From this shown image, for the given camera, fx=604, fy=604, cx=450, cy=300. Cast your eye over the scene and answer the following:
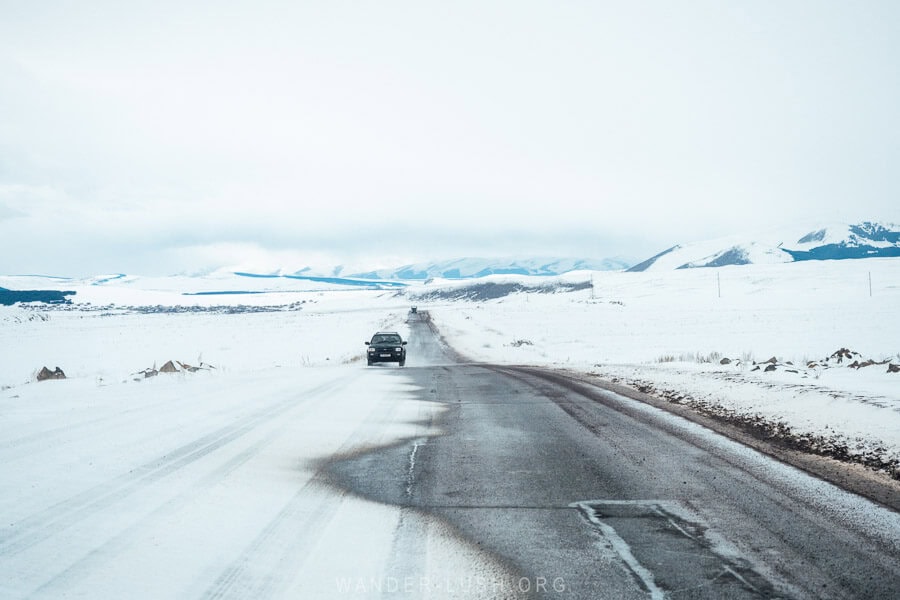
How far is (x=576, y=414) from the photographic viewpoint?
10125mm

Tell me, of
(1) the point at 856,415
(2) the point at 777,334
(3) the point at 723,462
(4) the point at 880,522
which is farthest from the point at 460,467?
(2) the point at 777,334

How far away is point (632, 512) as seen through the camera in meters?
5.04

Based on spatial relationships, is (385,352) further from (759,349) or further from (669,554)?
(669,554)

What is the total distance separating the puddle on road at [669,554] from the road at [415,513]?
2cm

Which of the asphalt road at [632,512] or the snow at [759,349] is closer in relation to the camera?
the asphalt road at [632,512]

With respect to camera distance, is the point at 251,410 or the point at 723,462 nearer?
the point at 723,462

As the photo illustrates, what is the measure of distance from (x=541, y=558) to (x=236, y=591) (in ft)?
6.42

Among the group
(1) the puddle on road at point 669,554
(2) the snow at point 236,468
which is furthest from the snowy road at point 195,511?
(1) the puddle on road at point 669,554

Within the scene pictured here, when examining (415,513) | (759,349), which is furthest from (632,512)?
(759,349)

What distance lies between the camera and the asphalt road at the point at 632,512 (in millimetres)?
3770

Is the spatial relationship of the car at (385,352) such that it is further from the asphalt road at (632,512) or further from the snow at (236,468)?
the asphalt road at (632,512)

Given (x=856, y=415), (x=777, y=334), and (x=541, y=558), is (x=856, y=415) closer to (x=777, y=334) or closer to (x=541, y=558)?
(x=541, y=558)

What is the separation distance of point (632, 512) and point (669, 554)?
0.88 meters

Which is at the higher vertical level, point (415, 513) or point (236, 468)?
point (236, 468)
